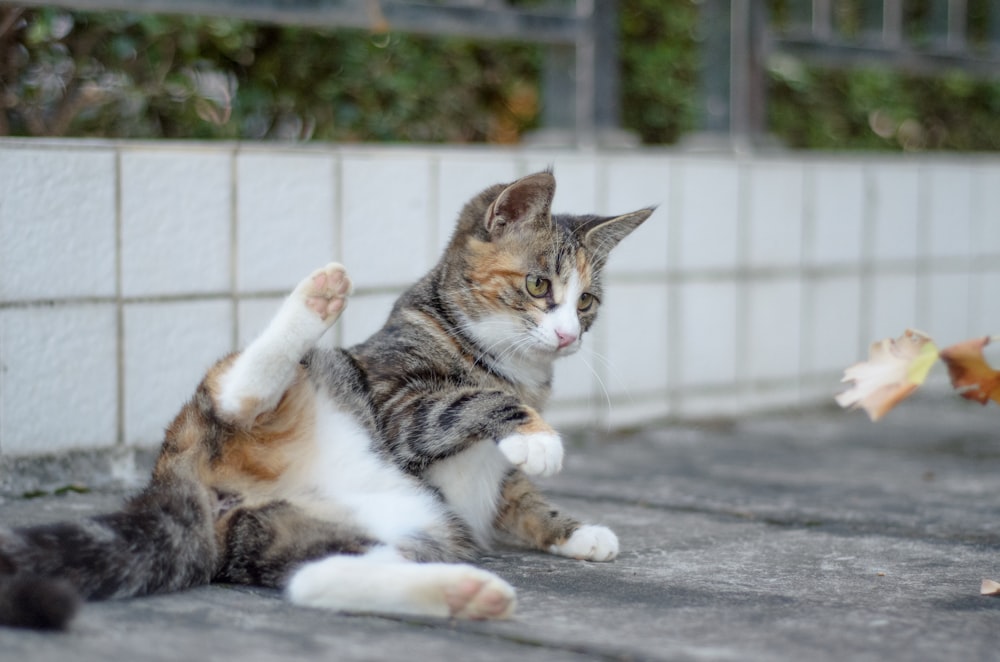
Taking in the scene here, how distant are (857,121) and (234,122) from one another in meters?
3.16

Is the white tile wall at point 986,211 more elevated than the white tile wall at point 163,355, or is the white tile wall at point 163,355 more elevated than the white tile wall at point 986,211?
the white tile wall at point 986,211

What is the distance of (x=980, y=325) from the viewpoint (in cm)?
558

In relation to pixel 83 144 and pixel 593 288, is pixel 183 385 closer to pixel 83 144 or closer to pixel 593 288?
pixel 83 144

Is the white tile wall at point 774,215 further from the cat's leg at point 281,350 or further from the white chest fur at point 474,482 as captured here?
the cat's leg at point 281,350

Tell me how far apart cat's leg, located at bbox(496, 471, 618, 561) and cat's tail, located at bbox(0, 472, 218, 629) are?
2.43 ft

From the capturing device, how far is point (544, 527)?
2.61 m

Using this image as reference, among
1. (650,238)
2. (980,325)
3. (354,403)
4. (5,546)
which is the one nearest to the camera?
(5,546)

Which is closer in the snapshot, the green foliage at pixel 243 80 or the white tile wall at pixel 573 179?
the green foliage at pixel 243 80

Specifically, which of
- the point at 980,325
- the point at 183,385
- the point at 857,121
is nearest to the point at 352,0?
the point at 183,385

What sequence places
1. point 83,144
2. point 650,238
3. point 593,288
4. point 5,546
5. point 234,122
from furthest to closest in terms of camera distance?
point 650,238 → point 234,122 → point 83,144 → point 593,288 → point 5,546

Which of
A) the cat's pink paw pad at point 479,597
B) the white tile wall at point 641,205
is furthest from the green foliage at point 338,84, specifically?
the cat's pink paw pad at point 479,597

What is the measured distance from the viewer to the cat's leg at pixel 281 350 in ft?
7.32

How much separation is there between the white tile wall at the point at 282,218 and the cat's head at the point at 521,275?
82 cm

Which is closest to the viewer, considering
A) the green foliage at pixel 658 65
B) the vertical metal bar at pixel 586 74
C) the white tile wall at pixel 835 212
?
the vertical metal bar at pixel 586 74
